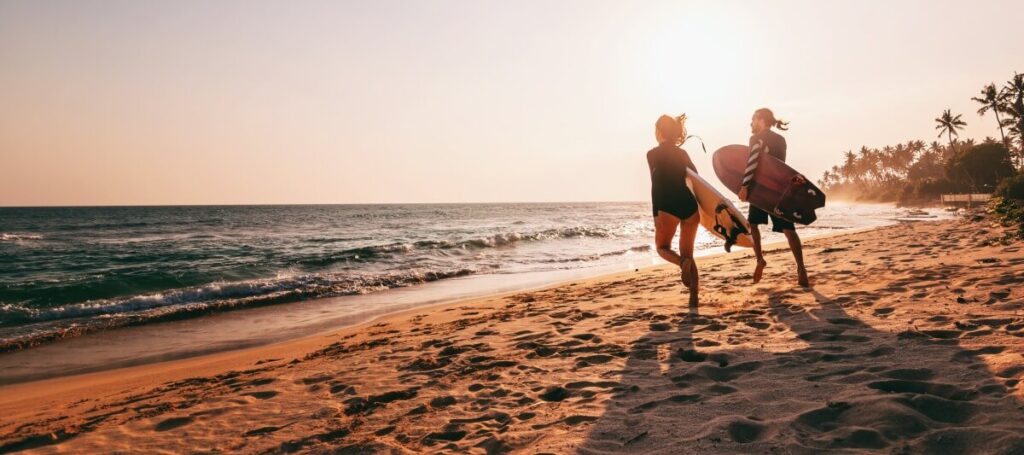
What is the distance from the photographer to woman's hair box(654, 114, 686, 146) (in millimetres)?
5828

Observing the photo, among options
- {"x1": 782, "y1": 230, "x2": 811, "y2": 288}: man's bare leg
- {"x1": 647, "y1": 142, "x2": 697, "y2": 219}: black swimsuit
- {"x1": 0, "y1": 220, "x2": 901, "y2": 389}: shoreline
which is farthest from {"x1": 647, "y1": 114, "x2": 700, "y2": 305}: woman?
{"x1": 0, "y1": 220, "x2": 901, "y2": 389}: shoreline

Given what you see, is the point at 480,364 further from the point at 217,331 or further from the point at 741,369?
the point at 217,331

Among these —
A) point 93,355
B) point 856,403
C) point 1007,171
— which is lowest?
point 93,355

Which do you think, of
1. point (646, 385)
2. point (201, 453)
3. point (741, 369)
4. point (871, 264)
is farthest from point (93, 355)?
point (871, 264)

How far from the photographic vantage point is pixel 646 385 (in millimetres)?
3404

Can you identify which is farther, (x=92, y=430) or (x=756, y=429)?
(x=92, y=430)

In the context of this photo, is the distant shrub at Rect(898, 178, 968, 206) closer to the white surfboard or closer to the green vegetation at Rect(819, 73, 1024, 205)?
the green vegetation at Rect(819, 73, 1024, 205)

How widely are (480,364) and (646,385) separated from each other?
1.54 meters

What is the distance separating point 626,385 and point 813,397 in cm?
110

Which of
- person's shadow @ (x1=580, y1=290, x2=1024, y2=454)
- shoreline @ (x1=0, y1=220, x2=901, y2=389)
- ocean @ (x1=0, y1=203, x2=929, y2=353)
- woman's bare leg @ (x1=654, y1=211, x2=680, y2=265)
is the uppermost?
woman's bare leg @ (x1=654, y1=211, x2=680, y2=265)

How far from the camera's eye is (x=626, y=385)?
11.3ft

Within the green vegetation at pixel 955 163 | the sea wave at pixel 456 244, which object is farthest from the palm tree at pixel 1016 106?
the sea wave at pixel 456 244

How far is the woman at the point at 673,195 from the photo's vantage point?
571 cm

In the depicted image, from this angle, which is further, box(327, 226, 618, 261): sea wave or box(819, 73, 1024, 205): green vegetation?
box(819, 73, 1024, 205): green vegetation
